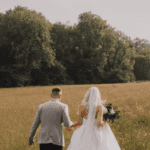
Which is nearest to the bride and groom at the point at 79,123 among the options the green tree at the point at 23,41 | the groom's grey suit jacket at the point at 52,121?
the groom's grey suit jacket at the point at 52,121

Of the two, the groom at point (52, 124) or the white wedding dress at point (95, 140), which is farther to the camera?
the white wedding dress at point (95, 140)

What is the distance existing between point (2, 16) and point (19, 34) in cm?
762

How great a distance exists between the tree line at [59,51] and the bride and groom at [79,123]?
38.2 m

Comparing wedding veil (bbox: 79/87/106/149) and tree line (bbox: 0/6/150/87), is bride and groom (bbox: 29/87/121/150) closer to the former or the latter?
wedding veil (bbox: 79/87/106/149)

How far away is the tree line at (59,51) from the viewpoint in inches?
1647

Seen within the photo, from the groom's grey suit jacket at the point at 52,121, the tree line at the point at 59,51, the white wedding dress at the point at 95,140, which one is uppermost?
the tree line at the point at 59,51

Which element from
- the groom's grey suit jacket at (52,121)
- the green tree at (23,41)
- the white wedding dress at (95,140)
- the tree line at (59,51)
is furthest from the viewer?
the tree line at (59,51)

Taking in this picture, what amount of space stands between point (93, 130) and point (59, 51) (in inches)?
2072

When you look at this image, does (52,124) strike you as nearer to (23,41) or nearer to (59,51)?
(23,41)

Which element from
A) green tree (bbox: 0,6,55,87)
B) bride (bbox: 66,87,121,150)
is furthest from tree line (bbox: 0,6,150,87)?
bride (bbox: 66,87,121,150)

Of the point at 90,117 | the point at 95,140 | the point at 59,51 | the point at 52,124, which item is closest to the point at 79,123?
the point at 90,117

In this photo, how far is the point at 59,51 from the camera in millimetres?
56469

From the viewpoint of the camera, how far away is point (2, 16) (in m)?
45.2

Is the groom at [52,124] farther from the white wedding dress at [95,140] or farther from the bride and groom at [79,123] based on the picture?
the white wedding dress at [95,140]
